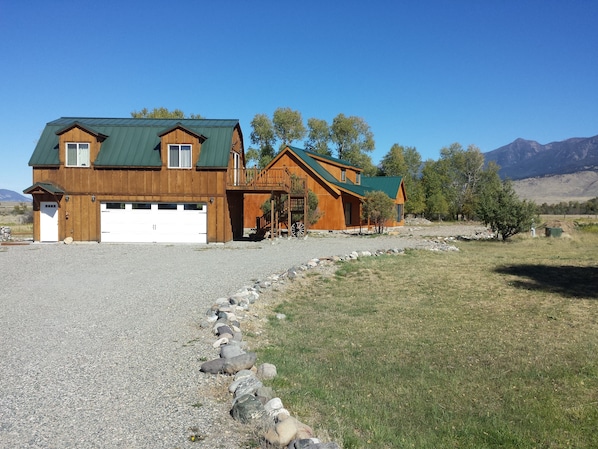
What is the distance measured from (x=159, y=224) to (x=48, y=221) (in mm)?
6086

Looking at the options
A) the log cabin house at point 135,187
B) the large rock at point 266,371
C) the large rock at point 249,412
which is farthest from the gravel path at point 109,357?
the log cabin house at point 135,187

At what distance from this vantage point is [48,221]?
88.4ft

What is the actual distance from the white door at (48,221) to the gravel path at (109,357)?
1152 cm

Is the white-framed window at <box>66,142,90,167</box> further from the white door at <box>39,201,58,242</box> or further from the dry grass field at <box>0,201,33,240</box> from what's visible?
the dry grass field at <box>0,201,33,240</box>

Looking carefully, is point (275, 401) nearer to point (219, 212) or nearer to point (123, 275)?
point (123, 275)

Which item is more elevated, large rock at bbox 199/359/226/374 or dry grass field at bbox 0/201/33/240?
dry grass field at bbox 0/201/33/240

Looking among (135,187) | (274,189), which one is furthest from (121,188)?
(274,189)

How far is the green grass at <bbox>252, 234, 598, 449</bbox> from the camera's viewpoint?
208 inches

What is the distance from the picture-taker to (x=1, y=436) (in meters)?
4.39

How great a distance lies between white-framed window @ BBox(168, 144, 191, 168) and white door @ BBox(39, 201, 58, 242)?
6.76 m

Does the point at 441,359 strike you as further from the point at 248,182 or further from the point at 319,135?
the point at 319,135

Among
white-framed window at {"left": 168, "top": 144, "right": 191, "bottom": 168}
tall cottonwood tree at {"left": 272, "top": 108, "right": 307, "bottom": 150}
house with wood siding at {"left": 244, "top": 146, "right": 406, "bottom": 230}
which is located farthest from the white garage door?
tall cottonwood tree at {"left": 272, "top": 108, "right": 307, "bottom": 150}

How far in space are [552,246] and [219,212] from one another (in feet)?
58.1

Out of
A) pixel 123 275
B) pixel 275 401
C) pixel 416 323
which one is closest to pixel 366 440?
pixel 275 401
